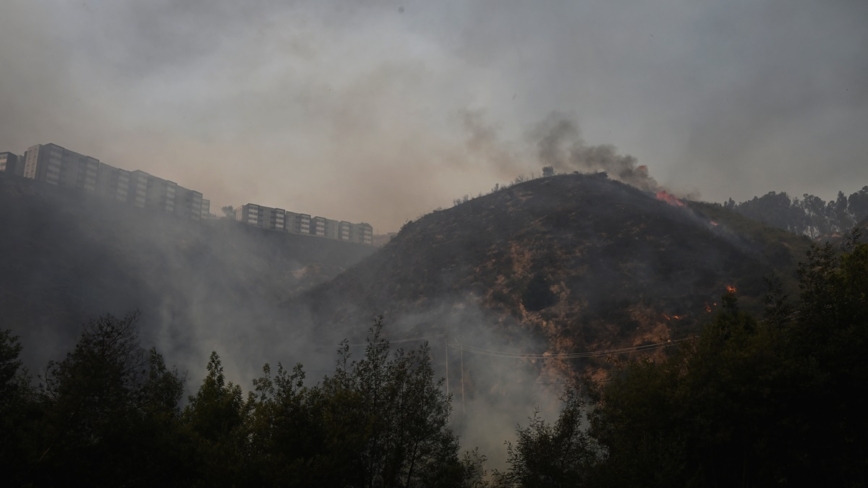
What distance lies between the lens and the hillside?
1842 inches

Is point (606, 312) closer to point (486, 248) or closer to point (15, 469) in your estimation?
point (486, 248)

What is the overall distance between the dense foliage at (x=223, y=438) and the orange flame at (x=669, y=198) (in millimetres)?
59103

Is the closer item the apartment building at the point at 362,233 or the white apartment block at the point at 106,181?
the white apartment block at the point at 106,181

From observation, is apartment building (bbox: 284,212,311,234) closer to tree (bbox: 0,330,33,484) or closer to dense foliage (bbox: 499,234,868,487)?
tree (bbox: 0,330,33,484)

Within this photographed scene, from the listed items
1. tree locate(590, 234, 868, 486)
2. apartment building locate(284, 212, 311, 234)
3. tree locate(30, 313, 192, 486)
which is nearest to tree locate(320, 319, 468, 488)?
tree locate(30, 313, 192, 486)

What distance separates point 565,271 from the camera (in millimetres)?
55344

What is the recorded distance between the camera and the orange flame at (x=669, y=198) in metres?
69.2

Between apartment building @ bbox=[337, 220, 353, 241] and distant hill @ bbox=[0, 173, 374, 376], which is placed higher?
apartment building @ bbox=[337, 220, 353, 241]

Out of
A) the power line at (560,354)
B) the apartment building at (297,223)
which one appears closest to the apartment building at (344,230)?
the apartment building at (297,223)

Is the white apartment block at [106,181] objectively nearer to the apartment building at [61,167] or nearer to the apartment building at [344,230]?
the apartment building at [61,167]

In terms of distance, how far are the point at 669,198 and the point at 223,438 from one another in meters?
66.2

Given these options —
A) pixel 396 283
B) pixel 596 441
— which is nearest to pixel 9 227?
pixel 396 283

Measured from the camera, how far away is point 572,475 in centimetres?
1922

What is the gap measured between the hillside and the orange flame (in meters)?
1.32
